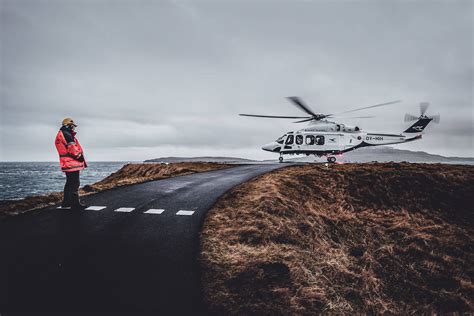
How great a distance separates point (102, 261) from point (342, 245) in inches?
272

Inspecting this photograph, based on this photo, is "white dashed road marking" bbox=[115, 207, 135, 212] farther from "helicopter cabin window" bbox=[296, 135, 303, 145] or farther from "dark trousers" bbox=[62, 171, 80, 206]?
"helicopter cabin window" bbox=[296, 135, 303, 145]

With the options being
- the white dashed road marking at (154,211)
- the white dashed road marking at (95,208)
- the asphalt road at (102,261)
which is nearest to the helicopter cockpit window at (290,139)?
the asphalt road at (102,261)

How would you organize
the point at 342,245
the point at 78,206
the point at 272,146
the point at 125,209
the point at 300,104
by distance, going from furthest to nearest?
the point at 272,146 < the point at 300,104 < the point at 342,245 < the point at 78,206 < the point at 125,209

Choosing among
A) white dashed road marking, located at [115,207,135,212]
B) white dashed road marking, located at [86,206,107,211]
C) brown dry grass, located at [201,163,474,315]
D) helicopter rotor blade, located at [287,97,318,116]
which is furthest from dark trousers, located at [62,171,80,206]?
helicopter rotor blade, located at [287,97,318,116]

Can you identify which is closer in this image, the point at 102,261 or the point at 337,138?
the point at 102,261

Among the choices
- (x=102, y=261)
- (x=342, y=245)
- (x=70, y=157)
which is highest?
(x=70, y=157)

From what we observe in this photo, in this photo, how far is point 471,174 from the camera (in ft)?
48.5

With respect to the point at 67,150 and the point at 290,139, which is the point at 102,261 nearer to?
the point at 67,150

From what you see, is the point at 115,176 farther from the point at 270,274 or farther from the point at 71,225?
the point at 270,274

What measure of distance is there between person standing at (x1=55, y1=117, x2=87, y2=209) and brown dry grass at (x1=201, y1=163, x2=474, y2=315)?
415 centimetres

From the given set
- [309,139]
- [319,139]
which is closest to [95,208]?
[309,139]

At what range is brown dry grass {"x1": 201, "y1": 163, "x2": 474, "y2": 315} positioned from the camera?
4371 mm

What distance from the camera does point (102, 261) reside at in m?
4.37

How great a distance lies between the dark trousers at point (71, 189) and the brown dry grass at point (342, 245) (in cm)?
413
